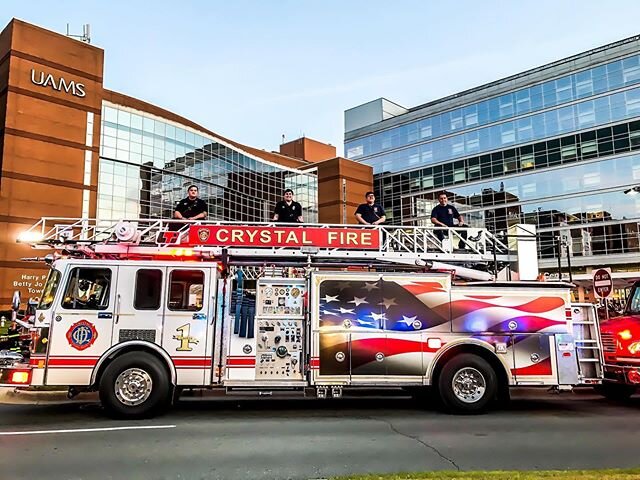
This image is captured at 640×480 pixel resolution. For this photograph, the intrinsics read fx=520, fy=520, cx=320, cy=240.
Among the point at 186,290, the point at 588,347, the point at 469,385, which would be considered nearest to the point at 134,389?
the point at 186,290

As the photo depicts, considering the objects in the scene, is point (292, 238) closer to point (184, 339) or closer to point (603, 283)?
point (184, 339)

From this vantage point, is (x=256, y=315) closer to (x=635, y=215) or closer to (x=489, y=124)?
(x=635, y=215)

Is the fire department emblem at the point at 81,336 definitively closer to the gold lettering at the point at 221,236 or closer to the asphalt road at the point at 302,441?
the asphalt road at the point at 302,441

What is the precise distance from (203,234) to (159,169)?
3053 cm

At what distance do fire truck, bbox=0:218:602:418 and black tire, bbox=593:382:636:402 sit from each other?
188 cm

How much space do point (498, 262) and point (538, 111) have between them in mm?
44817

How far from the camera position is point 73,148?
33031 millimetres

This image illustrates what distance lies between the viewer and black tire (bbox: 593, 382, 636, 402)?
10.2 metres

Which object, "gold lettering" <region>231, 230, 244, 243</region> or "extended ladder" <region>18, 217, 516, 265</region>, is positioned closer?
"extended ladder" <region>18, 217, 516, 265</region>

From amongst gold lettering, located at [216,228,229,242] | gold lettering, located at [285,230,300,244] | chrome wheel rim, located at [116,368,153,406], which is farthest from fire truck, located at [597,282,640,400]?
chrome wheel rim, located at [116,368,153,406]

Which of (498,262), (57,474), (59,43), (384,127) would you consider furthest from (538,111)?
(57,474)

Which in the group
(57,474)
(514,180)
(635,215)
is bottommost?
(57,474)

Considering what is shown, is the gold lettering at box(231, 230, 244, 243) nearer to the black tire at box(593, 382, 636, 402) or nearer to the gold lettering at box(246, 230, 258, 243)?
the gold lettering at box(246, 230, 258, 243)

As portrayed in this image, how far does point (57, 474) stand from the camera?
5.31 meters
